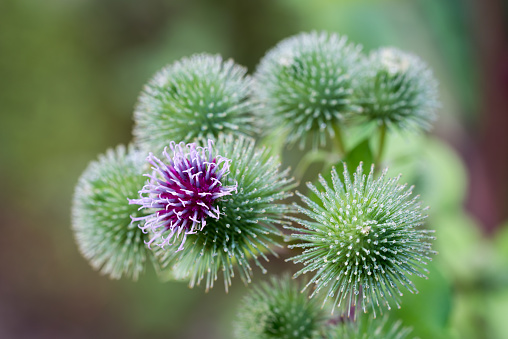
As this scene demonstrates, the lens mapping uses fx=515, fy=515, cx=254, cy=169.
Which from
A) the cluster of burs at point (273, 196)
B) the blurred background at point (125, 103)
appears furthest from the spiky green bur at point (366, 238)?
the blurred background at point (125, 103)

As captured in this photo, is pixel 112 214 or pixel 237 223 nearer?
pixel 237 223

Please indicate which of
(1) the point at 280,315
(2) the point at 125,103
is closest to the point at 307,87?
(1) the point at 280,315

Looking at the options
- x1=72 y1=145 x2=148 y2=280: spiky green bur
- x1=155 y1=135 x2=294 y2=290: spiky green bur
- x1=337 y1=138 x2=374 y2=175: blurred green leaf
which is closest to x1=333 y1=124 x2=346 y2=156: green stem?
x1=337 y1=138 x2=374 y2=175: blurred green leaf

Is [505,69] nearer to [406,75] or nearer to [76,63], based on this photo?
[406,75]

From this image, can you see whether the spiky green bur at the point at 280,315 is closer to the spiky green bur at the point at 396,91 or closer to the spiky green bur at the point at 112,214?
the spiky green bur at the point at 112,214

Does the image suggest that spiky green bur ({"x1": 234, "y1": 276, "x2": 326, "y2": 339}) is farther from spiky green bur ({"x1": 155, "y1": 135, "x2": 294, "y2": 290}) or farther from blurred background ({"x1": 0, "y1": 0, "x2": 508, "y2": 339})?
blurred background ({"x1": 0, "y1": 0, "x2": 508, "y2": 339})

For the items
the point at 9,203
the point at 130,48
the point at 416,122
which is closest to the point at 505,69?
the point at 416,122

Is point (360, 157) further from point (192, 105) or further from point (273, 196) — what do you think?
point (192, 105)
